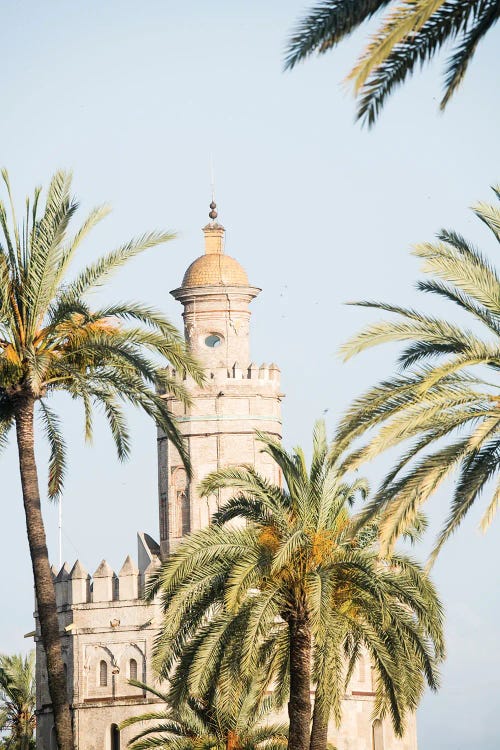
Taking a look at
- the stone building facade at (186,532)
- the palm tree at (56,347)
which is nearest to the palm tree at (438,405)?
the palm tree at (56,347)

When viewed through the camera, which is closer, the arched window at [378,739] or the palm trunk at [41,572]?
the palm trunk at [41,572]

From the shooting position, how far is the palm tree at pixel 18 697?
62.4 meters

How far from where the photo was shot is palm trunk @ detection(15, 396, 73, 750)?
30859 millimetres

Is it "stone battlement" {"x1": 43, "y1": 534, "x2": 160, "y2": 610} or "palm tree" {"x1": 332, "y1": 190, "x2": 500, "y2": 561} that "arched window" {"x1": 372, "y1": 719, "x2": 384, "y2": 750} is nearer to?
"stone battlement" {"x1": 43, "y1": 534, "x2": 160, "y2": 610}

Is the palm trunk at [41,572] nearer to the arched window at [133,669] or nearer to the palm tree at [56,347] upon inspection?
the palm tree at [56,347]

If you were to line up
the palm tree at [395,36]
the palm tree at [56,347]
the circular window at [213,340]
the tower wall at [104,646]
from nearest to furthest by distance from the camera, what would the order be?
1. the palm tree at [395,36]
2. the palm tree at [56,347]
3. the tower wall at [104,646]
4. the circular window at [213,340]

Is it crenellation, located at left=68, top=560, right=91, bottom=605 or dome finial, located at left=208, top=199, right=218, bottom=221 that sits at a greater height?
dome finial, located at left=208, top=199, right=218, bottom=221

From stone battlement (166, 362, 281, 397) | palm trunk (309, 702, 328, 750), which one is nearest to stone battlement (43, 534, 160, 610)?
stone battlement (166, 362, 281, 397)

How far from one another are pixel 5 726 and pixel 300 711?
104 feet

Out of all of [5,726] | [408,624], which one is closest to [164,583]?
[408,624]

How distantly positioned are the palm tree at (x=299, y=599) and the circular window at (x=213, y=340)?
81.0 ft

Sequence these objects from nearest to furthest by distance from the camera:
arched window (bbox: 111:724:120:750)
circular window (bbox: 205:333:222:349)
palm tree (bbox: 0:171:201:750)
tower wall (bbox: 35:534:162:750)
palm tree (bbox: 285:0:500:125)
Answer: palm tree (bbox: 285:0:500:125), palm tree (bbox: 0:171:201:750), arched window (bbox: 111:724:120:750), tower wall (bbox: 35:534:162:750), circular window (bbox: 205:333:222:349)

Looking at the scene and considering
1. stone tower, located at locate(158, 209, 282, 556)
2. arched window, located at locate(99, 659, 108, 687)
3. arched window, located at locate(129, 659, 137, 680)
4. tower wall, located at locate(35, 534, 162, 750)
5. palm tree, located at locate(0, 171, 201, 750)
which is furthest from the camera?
stone tower, located at locate(158, 209, 282, 556)

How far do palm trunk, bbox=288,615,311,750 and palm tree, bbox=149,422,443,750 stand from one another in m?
0.02
